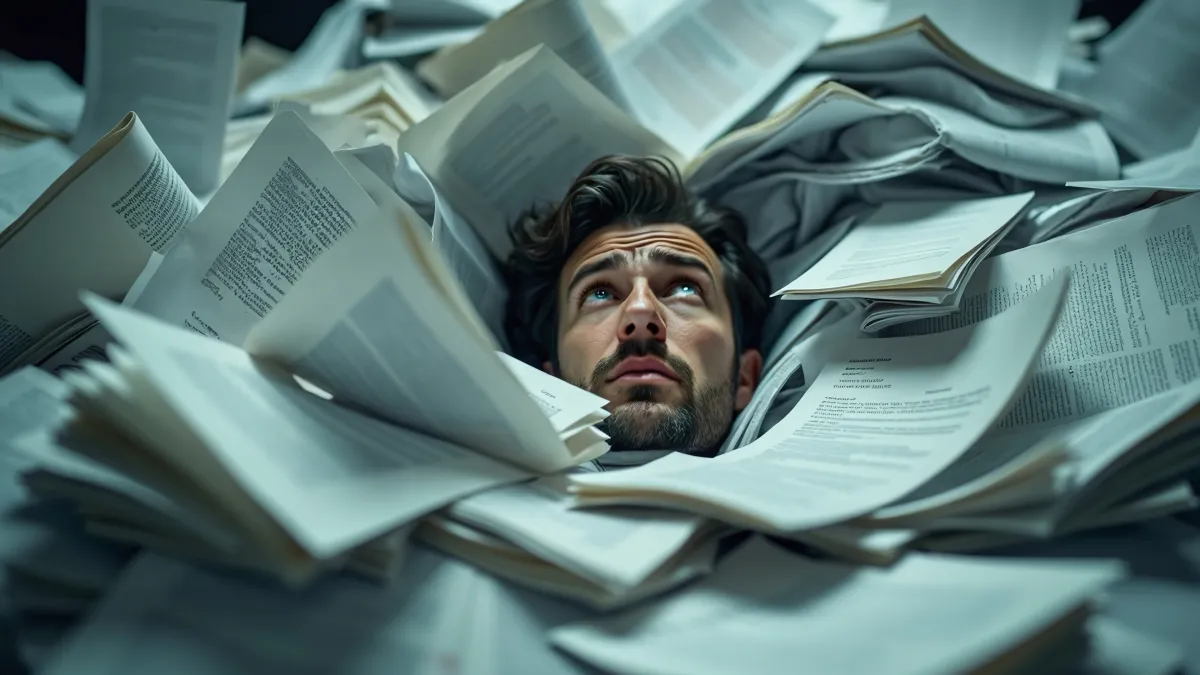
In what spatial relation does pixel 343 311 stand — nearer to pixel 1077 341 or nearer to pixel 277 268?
pixel 277 268

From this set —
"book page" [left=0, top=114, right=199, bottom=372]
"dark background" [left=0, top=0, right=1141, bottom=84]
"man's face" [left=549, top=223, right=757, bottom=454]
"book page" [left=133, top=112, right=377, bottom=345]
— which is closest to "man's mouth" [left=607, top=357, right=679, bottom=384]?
"man's face" [left=549, top=223, right=757, bottom=454]

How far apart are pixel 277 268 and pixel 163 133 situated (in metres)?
0.41

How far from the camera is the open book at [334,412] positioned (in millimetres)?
497

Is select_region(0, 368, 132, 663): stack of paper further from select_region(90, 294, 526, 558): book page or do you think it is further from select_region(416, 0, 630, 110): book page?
select_region(416, 0, 630, 110): book page

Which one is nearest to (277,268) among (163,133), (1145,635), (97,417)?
(97,417)

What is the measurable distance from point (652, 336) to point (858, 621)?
1.44ft

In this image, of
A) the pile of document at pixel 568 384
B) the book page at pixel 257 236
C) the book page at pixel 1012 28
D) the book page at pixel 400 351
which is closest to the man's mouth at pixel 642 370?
the pile of document at pixel 568 384

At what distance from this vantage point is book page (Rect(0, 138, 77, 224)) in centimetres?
91

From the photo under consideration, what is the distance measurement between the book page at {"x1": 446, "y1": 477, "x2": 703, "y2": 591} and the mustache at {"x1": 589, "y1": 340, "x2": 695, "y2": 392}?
10.2 inches

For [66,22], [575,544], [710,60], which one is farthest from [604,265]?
[66,22]

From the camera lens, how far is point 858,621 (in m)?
0.51

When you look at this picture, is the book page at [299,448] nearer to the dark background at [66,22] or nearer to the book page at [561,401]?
the book page at [561,401]

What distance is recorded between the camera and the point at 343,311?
2.01 ft

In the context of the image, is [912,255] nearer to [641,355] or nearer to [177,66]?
[641,355]
